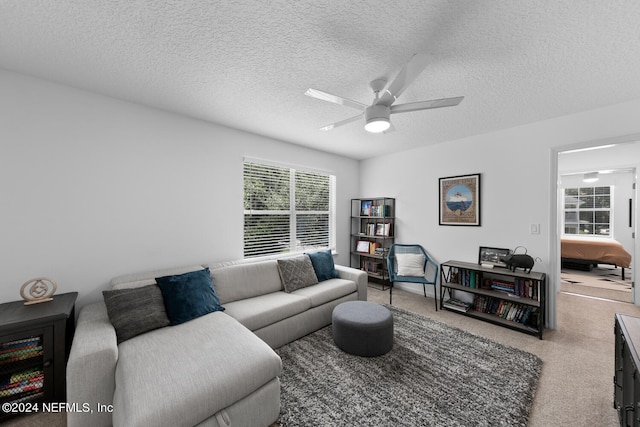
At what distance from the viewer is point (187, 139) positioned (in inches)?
115

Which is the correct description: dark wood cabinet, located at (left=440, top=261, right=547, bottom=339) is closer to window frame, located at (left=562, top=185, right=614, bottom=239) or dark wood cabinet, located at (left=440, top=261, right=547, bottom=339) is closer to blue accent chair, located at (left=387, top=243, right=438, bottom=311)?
blue accent chair, located at (left=387, top=243, right=438, bottom=311)

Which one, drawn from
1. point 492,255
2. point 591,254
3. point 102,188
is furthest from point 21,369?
point 591,254

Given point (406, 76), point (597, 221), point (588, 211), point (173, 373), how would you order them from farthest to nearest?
point (588, 211), point (597, 221), point (406, 76), point (173, 373)

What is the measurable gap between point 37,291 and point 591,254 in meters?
8.97

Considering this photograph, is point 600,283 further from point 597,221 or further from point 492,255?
point 492,255

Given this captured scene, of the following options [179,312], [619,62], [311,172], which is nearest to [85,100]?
[179,312]

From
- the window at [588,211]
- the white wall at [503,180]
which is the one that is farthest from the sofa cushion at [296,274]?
the window at [588,211]

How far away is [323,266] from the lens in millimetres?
3559

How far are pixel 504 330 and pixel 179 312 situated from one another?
358 cm

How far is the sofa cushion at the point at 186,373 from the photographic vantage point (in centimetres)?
129

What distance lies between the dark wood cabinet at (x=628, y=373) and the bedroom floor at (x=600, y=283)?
3516 mm

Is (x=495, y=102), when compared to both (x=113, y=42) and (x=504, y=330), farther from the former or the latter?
(x=113, y=42)

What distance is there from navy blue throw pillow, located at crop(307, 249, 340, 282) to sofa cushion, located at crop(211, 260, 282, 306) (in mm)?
573

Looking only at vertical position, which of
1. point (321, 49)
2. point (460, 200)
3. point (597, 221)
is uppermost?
point (321, 49)
